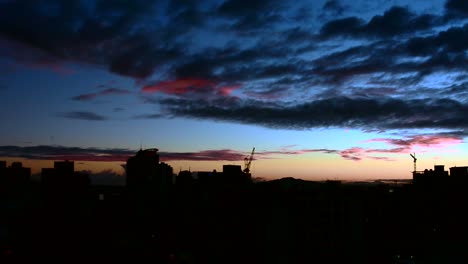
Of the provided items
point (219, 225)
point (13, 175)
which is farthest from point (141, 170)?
point (219, 225)

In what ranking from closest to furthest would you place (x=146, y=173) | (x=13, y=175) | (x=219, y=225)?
(x=219, y=225), (x=13, y=175), (x=146, y=173)

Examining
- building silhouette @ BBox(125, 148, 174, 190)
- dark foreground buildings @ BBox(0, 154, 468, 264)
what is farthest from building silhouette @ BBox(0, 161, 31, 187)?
building silhouette @ BBox(125, 148, 174, 190)

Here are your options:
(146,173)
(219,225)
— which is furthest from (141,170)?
(219,225)

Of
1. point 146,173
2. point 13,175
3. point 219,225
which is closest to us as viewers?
point 219,225

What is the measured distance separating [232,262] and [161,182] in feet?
275

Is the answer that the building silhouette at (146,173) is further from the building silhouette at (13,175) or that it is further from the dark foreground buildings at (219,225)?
the building silhouette at (13,175)

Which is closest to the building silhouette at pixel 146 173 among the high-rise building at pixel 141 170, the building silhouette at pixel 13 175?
the high-rise building at pixel 141 170

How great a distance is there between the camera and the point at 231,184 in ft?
520

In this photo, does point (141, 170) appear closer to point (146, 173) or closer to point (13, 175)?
point (146, 173)

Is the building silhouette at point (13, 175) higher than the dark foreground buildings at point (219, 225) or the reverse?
higher

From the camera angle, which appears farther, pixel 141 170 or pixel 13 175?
pixel 141 170

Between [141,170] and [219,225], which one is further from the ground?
[141,170]

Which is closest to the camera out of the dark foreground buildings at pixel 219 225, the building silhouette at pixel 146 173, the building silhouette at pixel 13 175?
the dark foreground buildings at pixel 219 225

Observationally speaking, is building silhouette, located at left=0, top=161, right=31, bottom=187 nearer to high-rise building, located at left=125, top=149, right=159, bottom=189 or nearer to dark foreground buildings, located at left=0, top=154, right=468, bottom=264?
dark foreground buildings, located at left=0, top=154, right=468, bottom=264
